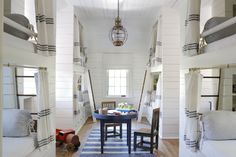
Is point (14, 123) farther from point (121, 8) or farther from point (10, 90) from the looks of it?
point (121, 8)

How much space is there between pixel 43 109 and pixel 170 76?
11.4ft

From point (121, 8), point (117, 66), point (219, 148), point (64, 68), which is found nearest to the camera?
point (219, 148)

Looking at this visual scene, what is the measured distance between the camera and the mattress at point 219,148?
7.96 ft

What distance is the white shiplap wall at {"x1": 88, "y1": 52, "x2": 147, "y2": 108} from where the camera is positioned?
8211 mm

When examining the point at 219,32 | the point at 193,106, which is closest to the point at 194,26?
the point at 219,32

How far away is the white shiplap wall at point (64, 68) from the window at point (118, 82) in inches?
118

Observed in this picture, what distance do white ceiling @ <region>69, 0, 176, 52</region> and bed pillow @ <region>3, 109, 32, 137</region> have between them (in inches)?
133

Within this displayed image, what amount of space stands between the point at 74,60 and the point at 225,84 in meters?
3.45

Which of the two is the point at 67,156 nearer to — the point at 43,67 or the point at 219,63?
the point at 43,67

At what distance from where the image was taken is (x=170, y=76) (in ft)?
18.1

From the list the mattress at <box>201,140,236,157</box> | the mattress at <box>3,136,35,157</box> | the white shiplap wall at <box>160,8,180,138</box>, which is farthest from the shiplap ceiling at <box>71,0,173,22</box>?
the mattress at <box>3,136,35,157</box>

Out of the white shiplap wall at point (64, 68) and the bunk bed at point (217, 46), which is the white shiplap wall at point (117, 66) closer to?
the white shiplap wall at point (64, 68)

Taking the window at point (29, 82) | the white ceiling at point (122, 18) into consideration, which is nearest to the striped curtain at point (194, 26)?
the window at point (29, 82)

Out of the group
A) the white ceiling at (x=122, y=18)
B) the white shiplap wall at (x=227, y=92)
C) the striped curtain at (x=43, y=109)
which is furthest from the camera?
the white ceiling at (x=122, y=18)
